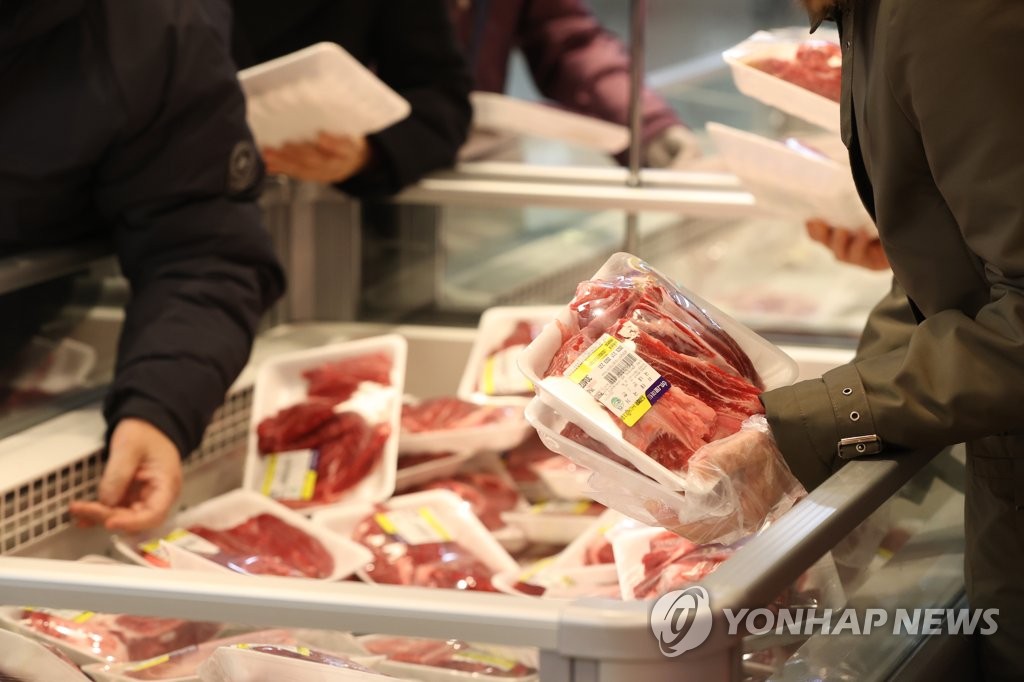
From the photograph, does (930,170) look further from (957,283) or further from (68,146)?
(68,146)

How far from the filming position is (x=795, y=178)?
88.0 inches

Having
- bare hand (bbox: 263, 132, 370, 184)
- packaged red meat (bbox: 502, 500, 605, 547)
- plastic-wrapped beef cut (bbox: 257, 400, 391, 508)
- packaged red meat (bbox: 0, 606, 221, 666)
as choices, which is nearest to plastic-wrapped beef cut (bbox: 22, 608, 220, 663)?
packaged red meat (bbox: 0, 606, 221, 666)

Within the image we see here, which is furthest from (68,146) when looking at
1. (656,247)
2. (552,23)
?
(656,247)

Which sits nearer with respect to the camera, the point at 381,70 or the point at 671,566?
the point at 671,566

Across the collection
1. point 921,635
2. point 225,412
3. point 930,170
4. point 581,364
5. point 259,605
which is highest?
point 930,170

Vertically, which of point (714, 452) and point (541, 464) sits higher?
point (714, 452)

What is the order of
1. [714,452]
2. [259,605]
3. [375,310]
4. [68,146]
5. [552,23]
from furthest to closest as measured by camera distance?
[552,23] < [375,310] < [68,146] < [714,452] < [259,605]

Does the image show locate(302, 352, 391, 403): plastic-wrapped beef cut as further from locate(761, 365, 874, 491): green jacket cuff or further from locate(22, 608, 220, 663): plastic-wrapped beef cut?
locate(761, 365, 874, 491): green jacket cuff

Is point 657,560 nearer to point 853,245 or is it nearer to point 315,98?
point 853,245

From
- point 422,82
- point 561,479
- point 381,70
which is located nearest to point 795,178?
point 561,479

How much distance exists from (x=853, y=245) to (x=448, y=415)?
82cm

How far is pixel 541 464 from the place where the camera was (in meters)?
2.50

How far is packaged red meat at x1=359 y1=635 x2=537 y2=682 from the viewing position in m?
1.47

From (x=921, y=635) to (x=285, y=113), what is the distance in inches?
60.4
